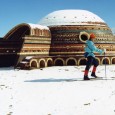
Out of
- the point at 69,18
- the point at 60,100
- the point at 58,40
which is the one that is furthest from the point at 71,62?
the point at 60,100

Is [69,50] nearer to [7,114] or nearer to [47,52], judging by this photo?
[47,52]

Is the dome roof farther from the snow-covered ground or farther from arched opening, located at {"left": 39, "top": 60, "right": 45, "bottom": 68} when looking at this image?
the snow-covered ground

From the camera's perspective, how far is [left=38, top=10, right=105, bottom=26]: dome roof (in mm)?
33938

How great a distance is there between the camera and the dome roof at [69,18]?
3394cm

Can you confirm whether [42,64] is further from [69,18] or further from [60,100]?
[60,100]

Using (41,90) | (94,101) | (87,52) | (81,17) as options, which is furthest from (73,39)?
(94,101)

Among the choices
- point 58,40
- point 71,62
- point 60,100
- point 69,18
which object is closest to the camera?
point 60,100

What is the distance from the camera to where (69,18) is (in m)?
34.3

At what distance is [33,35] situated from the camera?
29.3 m

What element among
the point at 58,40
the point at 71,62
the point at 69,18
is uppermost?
the point at 69,18

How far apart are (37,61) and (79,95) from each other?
1688 cm

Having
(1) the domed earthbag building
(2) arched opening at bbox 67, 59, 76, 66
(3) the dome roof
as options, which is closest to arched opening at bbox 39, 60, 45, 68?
(1) the domed earthbag building

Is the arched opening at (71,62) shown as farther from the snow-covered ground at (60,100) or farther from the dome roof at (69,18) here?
the snow-covered ground at (60,100)

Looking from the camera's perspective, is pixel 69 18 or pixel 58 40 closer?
pixel 58 40
